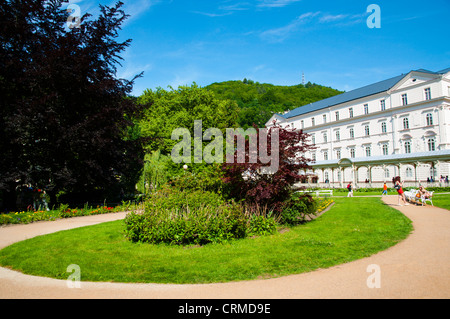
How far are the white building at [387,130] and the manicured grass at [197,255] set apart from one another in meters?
23.4

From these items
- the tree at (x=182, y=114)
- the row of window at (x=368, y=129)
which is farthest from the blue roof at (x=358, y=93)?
the tree at (x=182, y=114)

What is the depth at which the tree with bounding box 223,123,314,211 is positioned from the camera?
33.2ft

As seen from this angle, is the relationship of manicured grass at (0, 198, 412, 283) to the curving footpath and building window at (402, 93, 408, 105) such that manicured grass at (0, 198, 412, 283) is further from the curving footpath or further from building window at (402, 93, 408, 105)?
building window at (402, 93, 408, 105)

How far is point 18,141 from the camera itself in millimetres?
15227

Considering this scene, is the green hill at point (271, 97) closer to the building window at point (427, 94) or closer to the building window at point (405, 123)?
the building window at point (405, 123)

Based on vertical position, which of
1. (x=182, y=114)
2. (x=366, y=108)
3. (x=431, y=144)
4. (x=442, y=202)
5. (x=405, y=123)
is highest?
(x=366, y=108)

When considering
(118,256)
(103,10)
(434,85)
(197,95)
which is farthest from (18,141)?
(434,85)

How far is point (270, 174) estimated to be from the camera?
10.4 m

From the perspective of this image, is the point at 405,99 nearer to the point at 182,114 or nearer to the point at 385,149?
the point at 385,149

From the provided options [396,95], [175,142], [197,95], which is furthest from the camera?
[396,95]

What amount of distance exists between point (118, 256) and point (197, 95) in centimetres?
3423

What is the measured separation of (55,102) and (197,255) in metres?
14.3

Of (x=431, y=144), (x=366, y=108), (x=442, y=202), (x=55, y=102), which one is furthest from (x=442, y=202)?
(x=366, y=108)
